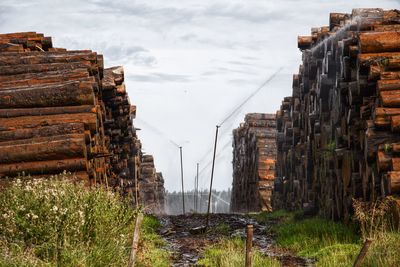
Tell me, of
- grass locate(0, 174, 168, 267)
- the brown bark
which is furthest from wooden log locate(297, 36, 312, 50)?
grass locate(0, 174, 168, 267)

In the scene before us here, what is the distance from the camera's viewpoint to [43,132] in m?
12.0

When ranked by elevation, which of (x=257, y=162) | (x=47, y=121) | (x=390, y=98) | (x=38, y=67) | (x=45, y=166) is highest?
(x=38, y=67)

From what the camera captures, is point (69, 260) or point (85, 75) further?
point (85, 75)

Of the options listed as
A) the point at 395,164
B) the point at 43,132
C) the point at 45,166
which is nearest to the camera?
the point at 395,164

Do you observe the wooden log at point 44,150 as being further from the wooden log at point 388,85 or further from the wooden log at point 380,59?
the wooden log at point 380,59

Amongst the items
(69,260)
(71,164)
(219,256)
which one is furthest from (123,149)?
(69,260)

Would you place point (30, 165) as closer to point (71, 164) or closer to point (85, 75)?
point (71, 164)

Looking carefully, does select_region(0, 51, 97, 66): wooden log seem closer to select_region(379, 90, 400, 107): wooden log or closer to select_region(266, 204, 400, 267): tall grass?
select_region(266, 204, 400, 267): tall grass

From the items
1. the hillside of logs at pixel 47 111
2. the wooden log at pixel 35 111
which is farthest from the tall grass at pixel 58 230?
the wooden log at pixel 35 111

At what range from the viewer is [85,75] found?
45.6 ft

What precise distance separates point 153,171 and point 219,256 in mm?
27941

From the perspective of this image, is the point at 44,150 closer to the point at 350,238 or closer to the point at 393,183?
the point at 350,238

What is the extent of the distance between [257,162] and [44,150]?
60.0 ft

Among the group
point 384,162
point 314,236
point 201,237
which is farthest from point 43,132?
point 384,162
